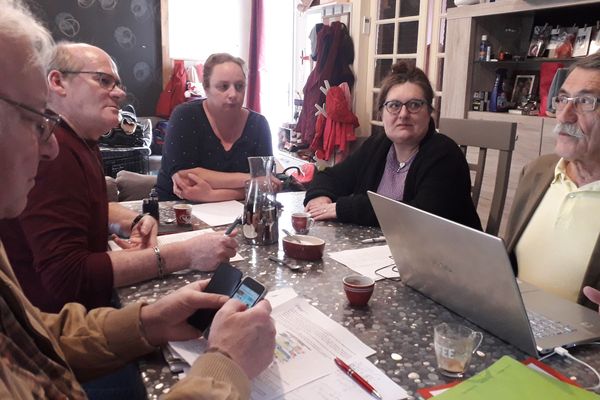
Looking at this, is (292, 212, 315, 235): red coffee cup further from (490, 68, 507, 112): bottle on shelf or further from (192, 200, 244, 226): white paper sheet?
(490, 68, 507, 112): bottle on shelf

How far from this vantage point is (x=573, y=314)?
1.09m

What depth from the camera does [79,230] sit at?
1.24 metres

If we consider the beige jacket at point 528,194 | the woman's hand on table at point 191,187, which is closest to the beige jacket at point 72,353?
the woman's hand on table at point 191,187

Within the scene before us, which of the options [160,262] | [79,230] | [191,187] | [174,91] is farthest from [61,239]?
[174,91]

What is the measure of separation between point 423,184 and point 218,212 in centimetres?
79

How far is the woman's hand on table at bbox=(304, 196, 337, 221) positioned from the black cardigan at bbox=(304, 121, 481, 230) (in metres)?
0.04

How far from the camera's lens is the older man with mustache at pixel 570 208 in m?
1.42

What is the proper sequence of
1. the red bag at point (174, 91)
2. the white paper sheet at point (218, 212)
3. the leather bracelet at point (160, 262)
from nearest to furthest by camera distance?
1. the leather bracelet at point (160, 262)
2. the white paper sheet at point (218, 212)
3. the red bag at point (174, 91)

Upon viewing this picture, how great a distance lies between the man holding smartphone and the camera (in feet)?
2.34

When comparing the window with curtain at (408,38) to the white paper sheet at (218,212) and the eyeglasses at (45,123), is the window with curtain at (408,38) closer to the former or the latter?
the white paper sheet at (218,212)

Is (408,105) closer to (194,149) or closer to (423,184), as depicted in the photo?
(423,184)

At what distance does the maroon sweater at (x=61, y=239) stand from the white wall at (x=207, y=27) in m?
5.27

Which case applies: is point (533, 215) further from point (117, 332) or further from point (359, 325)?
point (117, 332)

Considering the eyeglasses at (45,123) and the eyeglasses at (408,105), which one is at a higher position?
the eyeglasses at (408,105)
